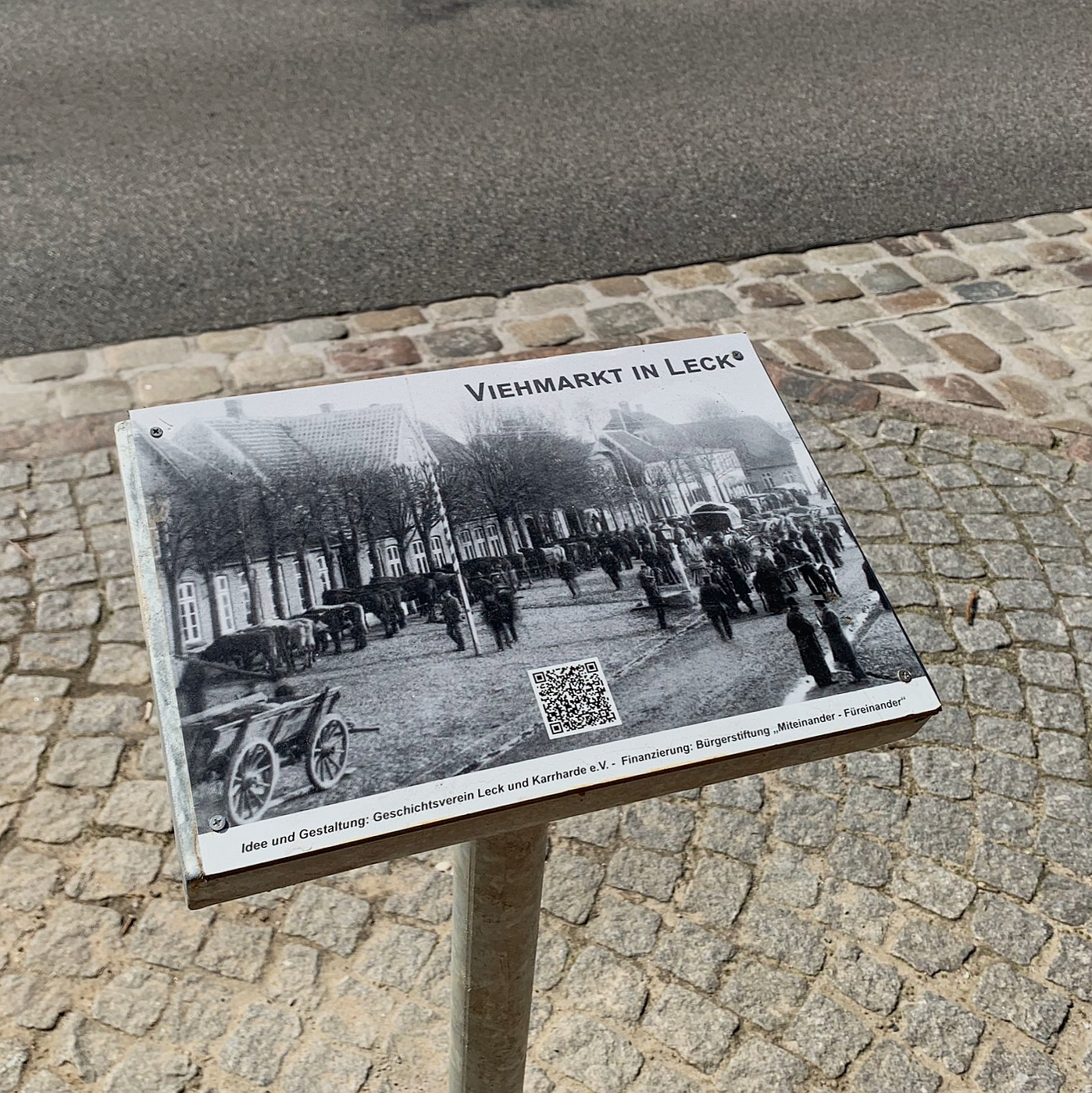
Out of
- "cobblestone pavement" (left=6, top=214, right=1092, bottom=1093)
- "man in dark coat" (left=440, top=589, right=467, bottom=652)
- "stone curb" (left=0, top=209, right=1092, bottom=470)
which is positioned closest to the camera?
"man in dark coat" (left=440, top=589, right=467, bottom=652)

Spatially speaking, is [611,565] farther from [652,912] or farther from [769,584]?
[652,912]

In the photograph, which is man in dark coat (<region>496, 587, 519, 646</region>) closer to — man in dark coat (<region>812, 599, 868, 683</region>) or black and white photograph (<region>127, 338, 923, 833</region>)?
black and white photograph (<region>127, 338, 923, 833</region>)

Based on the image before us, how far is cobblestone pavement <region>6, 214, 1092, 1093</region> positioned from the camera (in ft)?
10.1

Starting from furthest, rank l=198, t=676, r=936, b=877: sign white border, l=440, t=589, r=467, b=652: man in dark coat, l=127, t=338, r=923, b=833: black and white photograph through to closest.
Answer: l=440, t=589, r=467, b=652: man in dark coat, l=127, t=338, r=923, b=833: black and white photograph, l=198, t=676, r=936, b=877: sign white border

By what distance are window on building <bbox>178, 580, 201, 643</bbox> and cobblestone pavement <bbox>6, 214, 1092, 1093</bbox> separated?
A: 1738 millimetres

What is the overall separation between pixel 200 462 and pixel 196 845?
65cm

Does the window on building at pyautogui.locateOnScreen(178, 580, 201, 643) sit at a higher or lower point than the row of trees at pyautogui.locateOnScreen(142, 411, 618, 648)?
lower

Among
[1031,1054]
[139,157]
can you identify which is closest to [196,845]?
[1031,1054]

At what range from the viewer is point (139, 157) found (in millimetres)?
6832

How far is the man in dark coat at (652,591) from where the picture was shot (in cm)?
192

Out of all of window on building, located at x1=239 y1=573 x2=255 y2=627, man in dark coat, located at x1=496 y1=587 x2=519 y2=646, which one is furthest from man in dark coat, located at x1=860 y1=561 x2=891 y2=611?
window on building, located at x1=239 y1=573 x2=255 y2=627

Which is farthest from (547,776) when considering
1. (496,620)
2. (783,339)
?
(783,339)

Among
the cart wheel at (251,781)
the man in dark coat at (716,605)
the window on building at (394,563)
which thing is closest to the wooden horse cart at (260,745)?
the cart wheel at (251,781)

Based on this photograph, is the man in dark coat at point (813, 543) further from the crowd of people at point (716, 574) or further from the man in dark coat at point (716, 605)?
the man in dark coat at point (716, 605)
